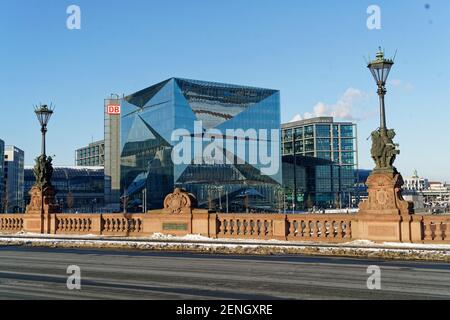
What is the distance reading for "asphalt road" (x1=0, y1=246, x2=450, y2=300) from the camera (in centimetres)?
980

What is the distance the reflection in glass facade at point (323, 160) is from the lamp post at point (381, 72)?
11638cm

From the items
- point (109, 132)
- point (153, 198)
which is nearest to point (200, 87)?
point (153, 198)

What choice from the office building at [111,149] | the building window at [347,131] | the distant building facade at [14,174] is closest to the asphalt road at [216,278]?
the office building at [111,149]

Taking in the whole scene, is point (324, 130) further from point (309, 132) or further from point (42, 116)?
point (42, 116)

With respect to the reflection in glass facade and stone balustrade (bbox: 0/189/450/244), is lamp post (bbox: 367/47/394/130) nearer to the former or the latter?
stone balustrade (bbox: 0/189/450/244)

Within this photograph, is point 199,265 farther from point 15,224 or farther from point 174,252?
point 15,224

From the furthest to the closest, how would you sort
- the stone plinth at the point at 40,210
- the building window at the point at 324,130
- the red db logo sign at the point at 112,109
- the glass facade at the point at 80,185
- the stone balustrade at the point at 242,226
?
the building window at the point at 324,130 → the glass facade at the point at 80,185 → the red db logo sign at the point at 112,109 → the stone plinth at the point at 40,210 → the stone balustrade at the point at 242,226

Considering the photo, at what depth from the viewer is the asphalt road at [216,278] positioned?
32.2 ft

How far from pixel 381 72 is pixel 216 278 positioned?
1276 cm

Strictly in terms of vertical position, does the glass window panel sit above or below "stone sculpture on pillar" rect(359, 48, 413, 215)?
above

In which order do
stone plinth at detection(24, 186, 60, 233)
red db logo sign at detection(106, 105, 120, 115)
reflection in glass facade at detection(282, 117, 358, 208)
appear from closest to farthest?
stone plinth at detection(24, 186, 60, 233) → reflection in glass facade at detection(282, 117, 358, 208) → red db logo sign at detection(106, 105, 120, 115)

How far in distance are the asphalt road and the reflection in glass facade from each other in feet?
400

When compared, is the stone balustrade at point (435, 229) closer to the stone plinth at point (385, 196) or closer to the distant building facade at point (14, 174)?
the stone plinth at point (385, 196)

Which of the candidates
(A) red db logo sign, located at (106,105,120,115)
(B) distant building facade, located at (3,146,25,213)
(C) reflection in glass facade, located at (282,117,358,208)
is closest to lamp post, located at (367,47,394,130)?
(C) reflection in glass facade, located at (282,117,358,208)
